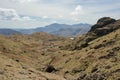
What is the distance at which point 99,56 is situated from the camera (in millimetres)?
139750

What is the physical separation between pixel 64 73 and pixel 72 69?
5.74 metres

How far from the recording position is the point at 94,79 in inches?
3634

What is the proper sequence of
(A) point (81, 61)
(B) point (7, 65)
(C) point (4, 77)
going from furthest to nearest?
(A) point (81, 61), (B) point (7, 65), (C) point (4, 77)

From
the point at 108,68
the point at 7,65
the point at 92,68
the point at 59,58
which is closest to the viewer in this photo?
the point at 7,65

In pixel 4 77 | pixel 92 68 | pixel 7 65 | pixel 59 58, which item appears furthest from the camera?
pixel 59 58

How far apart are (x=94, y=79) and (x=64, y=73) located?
48.5 m

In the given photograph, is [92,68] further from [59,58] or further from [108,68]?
[59,58]

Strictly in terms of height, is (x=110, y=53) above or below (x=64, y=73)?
above

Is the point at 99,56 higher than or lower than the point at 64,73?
higher

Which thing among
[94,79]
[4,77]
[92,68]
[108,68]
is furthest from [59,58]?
[4,77]

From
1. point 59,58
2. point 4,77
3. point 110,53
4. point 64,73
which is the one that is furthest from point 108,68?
point 59,58

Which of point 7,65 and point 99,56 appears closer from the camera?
point 7,65

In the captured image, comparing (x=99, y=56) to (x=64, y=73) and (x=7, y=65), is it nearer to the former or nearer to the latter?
(x=64, y=73)

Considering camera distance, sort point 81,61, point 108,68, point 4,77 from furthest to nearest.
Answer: point 81,61
point 108,68
point 4,77
